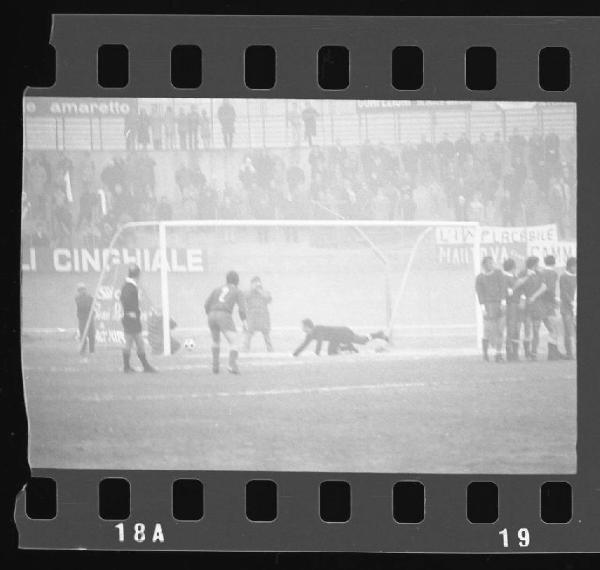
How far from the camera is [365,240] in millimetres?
7805

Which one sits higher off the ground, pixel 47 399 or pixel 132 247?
pixel 132 247

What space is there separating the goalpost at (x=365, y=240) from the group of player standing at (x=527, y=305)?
0.07 metres

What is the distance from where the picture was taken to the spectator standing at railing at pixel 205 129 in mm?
7559

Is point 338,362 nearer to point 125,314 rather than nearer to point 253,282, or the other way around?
point 253,282

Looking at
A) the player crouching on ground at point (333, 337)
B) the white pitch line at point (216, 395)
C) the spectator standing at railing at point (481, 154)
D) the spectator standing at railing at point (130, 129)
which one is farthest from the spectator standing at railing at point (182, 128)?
the spectator standing at railing at point (481, 154)

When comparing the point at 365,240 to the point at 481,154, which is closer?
the point at 481,154

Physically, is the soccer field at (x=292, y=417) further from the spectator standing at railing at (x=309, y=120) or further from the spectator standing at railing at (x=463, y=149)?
the spectator standing at railing at (x=309, y=120)

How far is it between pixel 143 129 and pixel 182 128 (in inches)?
7.6

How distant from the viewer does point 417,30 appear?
7.38m

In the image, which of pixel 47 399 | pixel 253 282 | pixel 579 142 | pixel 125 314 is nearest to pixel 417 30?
pixel 579 142

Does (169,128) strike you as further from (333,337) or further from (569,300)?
(569,300)

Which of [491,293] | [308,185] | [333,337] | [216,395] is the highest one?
[308,185]

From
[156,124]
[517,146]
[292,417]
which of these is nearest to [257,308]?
[292,417]

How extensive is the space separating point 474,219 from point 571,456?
1270 millimetres
